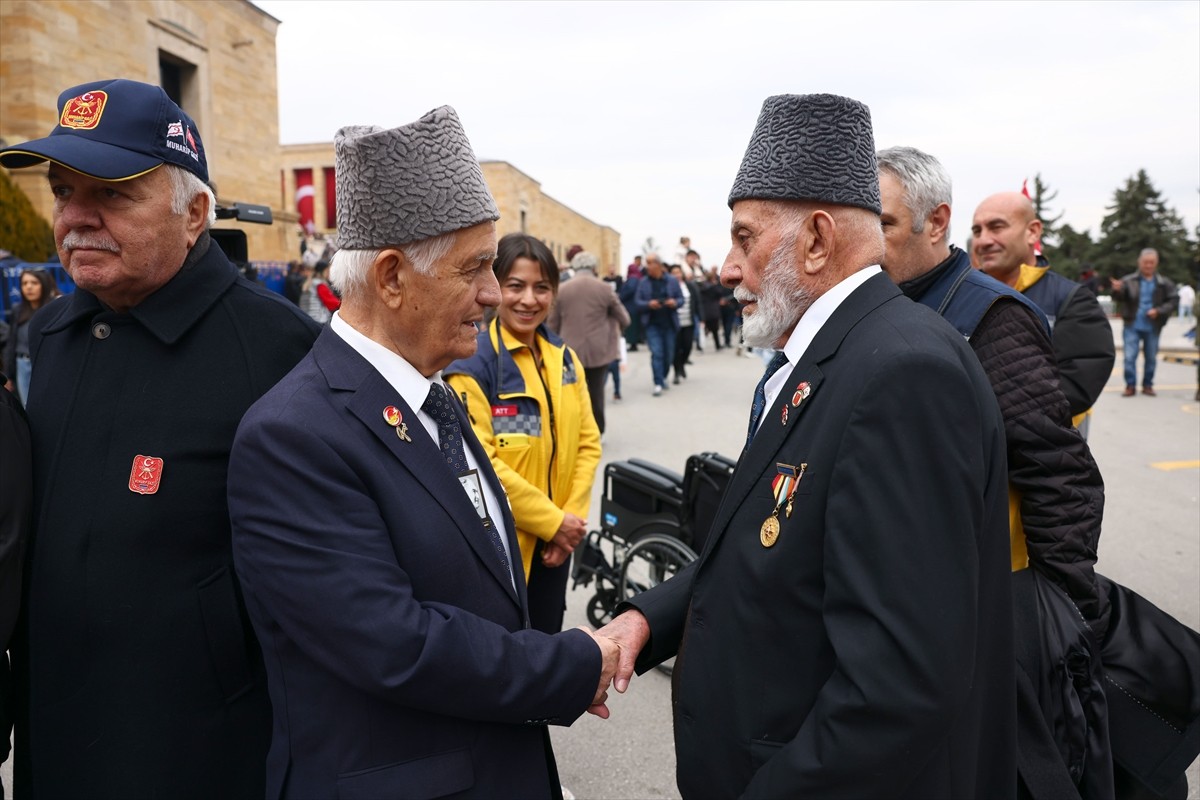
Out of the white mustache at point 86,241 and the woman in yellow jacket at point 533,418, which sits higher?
the white mustache at point 86,241

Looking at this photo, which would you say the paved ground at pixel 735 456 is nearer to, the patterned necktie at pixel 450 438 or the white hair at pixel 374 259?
the patterned necktie at pixel 450 438

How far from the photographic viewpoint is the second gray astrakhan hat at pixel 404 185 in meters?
1.59

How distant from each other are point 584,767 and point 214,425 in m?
2.21

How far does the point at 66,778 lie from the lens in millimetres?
1821

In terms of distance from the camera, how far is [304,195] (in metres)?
46.5

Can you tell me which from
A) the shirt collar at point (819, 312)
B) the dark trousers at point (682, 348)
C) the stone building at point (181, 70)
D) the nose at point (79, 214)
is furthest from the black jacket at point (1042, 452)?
the stone building at point (181, 70)

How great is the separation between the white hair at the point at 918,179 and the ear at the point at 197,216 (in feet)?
6.54

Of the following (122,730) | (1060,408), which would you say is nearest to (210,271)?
(122,730)

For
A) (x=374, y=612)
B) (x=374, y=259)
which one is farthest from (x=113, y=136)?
(x=374, y=612)

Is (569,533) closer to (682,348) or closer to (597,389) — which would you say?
(597,389)

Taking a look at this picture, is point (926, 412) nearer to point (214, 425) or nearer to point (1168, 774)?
point (214, 425)

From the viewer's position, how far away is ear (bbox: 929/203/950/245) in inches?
105

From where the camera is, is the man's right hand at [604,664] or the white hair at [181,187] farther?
the white hair at [181,187]

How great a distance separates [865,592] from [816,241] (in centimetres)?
70
